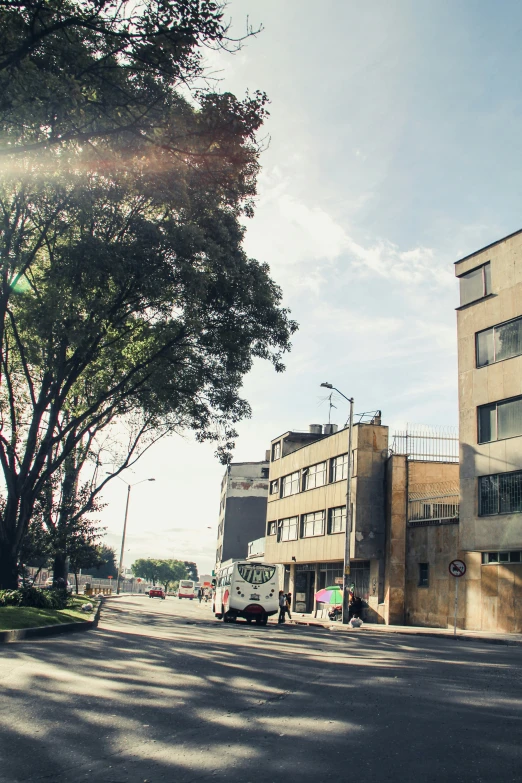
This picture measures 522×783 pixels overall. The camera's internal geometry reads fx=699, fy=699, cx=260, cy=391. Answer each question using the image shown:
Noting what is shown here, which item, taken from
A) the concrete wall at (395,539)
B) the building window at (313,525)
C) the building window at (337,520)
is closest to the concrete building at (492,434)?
the concrete wall at (395,539)

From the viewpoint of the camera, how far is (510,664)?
510 inches

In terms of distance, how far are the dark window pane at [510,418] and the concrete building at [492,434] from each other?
0.12 ft

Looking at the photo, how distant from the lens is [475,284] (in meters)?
29.5

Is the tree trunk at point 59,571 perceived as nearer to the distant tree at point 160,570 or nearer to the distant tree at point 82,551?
the distant tree at point 82,551

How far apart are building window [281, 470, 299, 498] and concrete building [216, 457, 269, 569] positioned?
27936mm

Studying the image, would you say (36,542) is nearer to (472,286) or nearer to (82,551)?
(82,551)

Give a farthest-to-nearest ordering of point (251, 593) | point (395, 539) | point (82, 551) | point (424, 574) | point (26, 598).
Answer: point (395, 539) → point (424, 574) → point (82, 551) → point (251, 593) → point (26, 598)

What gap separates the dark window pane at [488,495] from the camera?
26.8m

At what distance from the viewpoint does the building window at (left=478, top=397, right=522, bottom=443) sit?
26156 millimetres

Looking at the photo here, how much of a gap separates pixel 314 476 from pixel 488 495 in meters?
18.8

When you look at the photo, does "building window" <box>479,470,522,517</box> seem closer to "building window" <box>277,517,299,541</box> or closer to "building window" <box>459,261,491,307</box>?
"building window" <box>459,261,491,307</box>

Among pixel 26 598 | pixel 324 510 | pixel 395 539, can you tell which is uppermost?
pixel 324 510

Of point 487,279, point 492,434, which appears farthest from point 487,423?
point 487,279

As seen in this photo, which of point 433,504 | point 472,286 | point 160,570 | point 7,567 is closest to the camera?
point 7,567
